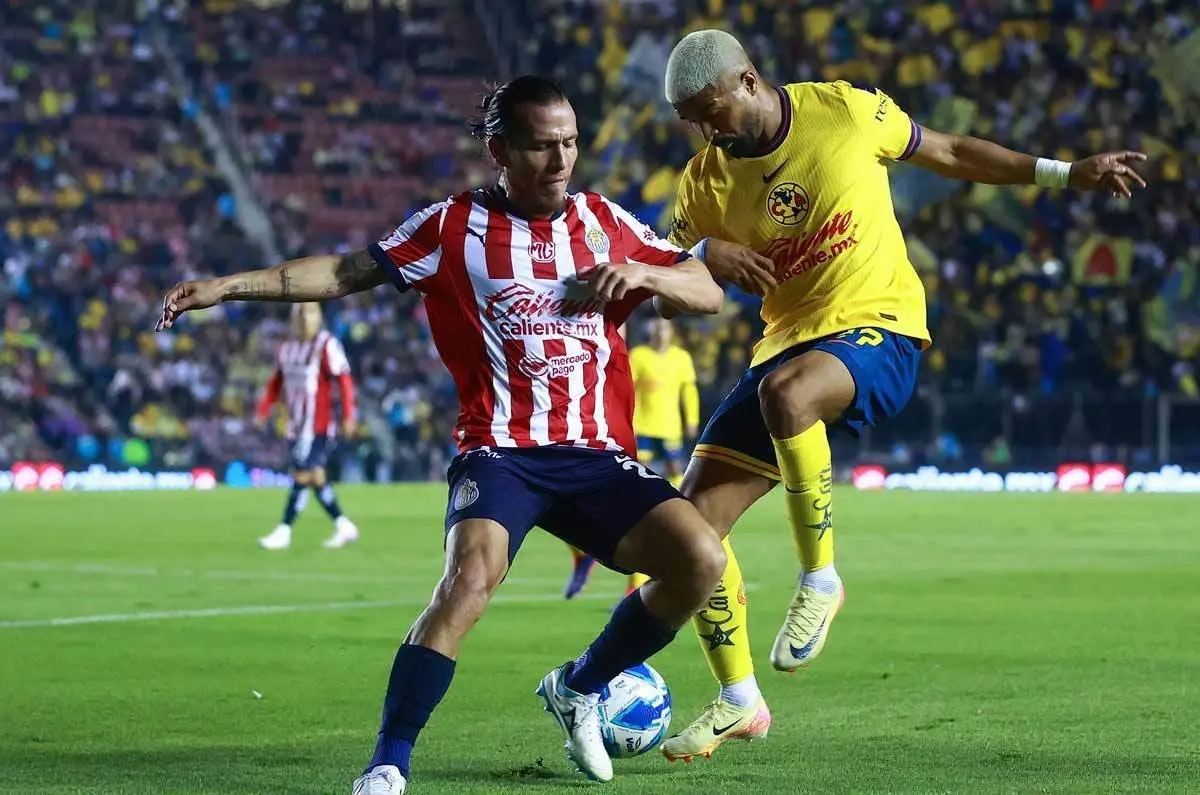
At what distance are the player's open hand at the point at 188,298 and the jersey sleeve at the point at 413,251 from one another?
48 centimetres

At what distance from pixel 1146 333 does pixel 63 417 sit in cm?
1575

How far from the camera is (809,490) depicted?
644cm

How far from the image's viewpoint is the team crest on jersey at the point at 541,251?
223 inches

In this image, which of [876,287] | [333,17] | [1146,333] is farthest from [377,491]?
[876,287]

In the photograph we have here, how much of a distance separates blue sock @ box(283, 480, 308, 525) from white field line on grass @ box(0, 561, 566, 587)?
2248 millimetres

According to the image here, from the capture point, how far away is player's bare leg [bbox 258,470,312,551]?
54.5 feet

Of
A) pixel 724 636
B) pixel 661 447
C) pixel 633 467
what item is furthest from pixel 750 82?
pixel 661 447

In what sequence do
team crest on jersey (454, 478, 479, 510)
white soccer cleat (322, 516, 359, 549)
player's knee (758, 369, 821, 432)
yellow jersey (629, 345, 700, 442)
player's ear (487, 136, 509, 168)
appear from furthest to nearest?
white soccer cleat (322, 516, 359, 549) → yellow jersey (629, 345, 700, 442) → player's knee (758, 369, 821, 432) → player's ear (487, 136, 509, 168) → team crest on jersey (454, 478, 479, 510)

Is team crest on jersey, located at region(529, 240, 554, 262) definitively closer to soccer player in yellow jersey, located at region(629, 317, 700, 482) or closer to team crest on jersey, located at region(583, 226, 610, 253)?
team crest on jersey, located at region(583, 226, 610, 253)

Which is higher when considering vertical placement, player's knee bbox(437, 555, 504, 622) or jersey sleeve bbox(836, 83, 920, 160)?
jersey sleeve bbox(836, 83, 920, 160)

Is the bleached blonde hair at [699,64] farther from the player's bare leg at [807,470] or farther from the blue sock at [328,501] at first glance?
the blue sock at [328,501]

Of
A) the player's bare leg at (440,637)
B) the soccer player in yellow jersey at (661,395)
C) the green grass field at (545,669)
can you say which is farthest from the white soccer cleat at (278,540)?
the player's bare leg at (440,637)

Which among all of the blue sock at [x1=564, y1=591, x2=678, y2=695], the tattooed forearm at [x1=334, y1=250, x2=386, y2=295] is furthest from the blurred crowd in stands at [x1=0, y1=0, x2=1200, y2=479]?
the tattooed forearm at [x1=334, y1=250, x2=386, y2=295]

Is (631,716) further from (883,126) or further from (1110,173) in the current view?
(1110,173)
